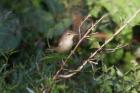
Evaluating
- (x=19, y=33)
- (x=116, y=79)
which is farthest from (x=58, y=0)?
(x=116, y=79)

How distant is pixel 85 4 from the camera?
315cm

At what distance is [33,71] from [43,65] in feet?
0.17

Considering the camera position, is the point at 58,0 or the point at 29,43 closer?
the point at 29,43

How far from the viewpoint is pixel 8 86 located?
1568mm

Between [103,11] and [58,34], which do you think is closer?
[58,34]

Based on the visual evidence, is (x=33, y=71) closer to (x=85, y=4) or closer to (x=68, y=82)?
(x=68, y=82)

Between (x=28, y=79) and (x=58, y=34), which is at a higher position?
(x=28, y=79)

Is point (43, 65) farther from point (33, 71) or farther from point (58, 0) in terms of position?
point (58, 0)

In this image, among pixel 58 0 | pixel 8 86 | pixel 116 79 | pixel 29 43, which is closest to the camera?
pixel 8 86

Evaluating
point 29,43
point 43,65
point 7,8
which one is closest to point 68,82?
point 43,65

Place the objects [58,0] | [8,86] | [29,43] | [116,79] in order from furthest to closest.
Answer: [58,0] < [29,43] < [116,79] < [8,86]

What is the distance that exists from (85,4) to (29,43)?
466 millimetres

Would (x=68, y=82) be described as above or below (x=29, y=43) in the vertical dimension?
above

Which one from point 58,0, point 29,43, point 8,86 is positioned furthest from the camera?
point 58,0
